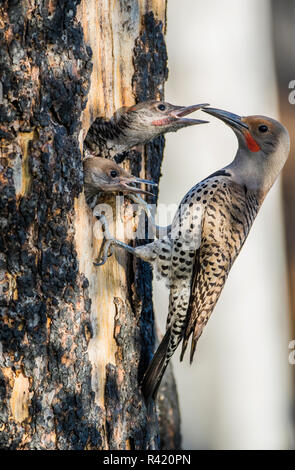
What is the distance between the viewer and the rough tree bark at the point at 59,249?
2.52 m

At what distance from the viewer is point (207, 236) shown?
137 inches

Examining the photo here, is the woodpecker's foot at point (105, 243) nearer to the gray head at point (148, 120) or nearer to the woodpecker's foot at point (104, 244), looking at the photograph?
the woodpecker's foot at point (104, 244)

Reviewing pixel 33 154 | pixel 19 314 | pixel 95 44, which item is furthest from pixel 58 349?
pixel 95 44

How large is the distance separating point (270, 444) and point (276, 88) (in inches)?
137

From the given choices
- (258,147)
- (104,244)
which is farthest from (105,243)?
(258,147)

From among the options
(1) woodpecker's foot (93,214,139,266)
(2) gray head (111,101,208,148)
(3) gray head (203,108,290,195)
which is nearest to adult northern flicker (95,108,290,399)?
(3) gray head (203,108,290,195)

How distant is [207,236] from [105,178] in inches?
29.4

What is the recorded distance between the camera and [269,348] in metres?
6.53

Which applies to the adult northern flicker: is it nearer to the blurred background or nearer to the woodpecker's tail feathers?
the woodpecker's tail feathers

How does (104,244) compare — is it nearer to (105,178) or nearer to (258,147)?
(105,178)

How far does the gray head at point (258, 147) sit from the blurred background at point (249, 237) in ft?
7.20

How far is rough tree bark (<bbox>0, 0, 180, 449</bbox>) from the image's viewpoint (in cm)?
252

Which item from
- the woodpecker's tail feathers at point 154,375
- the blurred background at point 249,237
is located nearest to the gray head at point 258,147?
the woodpecker's tail feathers at point 154,375

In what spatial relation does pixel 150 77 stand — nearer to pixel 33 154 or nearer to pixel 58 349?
pixel 33 154
